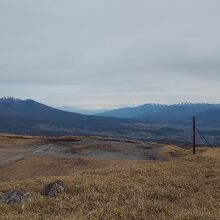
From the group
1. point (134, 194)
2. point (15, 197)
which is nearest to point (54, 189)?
point (15, 197)

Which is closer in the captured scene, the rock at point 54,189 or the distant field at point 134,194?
the distant field at point 134,194

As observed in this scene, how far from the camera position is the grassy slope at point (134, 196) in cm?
1384

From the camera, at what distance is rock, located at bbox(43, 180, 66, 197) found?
53.0 feet

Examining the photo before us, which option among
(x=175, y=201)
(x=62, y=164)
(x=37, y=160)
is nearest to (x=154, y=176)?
(x=175, y=201)

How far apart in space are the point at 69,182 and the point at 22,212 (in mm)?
4043

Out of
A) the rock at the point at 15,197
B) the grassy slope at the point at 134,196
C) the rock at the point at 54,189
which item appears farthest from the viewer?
the rock at the point at 54,189

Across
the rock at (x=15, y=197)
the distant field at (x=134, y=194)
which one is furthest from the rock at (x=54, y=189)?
the rock at (x=15, y=197)

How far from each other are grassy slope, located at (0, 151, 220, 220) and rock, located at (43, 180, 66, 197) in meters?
0.31

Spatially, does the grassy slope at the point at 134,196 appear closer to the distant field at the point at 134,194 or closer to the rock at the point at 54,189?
the distant field at the point at 134,194

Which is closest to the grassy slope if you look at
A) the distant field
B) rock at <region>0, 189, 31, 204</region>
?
the distant field

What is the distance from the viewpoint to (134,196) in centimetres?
1609

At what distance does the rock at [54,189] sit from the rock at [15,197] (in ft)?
2.42

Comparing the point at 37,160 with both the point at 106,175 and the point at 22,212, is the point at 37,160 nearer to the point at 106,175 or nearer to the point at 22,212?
the point at 106,175

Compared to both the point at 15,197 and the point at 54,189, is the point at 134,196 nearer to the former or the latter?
the point at 54,189
